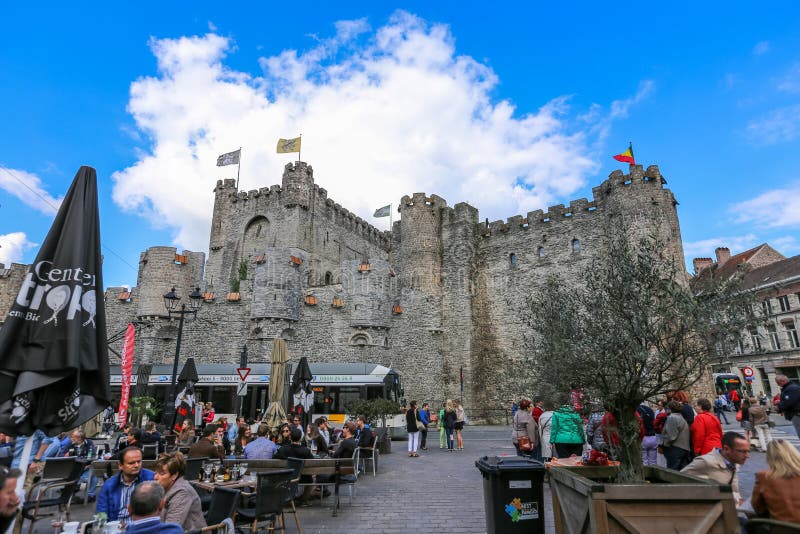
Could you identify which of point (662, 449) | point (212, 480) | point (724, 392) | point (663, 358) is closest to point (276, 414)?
point (212, 480)

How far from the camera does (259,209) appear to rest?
113 ft

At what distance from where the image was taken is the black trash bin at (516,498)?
4750 mm

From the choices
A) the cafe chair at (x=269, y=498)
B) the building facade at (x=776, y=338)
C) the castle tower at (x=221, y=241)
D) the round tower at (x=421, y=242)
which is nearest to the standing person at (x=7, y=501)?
the cafe chair at (x=269, y=498)

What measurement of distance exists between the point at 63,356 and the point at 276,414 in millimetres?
10105

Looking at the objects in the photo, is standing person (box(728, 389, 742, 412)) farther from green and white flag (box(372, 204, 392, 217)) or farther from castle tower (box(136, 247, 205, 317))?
castle tower (box(136, 247, 205, 317))

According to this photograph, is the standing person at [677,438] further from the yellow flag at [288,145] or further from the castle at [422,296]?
the yellow flag at [288,145]

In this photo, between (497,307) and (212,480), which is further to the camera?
(497,307)

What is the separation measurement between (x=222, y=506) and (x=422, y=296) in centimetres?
2361

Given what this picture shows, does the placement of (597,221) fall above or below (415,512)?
above

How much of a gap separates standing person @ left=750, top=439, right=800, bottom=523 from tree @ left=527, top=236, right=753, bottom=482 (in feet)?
4.18

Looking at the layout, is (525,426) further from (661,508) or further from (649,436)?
(661,508)

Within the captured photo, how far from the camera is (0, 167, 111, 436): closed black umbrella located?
3795 millimetres

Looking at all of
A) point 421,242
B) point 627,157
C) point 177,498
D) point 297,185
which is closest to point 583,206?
point 627,157

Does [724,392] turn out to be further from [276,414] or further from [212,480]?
[212,480]
